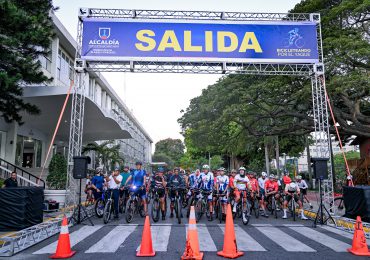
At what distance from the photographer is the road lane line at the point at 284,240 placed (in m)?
7.27

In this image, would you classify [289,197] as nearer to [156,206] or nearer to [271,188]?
A: [271,188]

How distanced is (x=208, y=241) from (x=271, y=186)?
6892 millimetres

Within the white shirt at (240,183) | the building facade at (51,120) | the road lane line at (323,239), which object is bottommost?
the road lane line at (323,239)

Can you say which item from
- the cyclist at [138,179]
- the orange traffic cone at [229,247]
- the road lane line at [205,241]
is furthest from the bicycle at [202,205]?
the orange traffic cone at [229,247]

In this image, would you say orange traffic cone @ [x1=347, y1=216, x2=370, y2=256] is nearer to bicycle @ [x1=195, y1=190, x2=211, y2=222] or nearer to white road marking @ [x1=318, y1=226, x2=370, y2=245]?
white road marking @ [x1=318, y1=226, x2=370, y2=245]

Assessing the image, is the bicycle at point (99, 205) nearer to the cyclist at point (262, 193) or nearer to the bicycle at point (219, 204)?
the bicycle at point (219, 204)

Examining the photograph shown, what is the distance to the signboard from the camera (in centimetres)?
1344

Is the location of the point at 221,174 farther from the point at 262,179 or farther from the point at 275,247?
the point at 275,247

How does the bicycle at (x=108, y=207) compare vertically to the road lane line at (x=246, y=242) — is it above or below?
above

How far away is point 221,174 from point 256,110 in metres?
11.3

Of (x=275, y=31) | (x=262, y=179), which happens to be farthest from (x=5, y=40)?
(x=262, y=179)

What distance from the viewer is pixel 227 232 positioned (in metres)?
6.72

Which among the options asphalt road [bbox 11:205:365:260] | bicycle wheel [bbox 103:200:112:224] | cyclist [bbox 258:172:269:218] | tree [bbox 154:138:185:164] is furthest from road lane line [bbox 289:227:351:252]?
tree [bbox 154:138:185:164]

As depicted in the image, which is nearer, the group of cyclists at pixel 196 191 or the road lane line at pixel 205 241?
the road lane line at pixel 205 241
